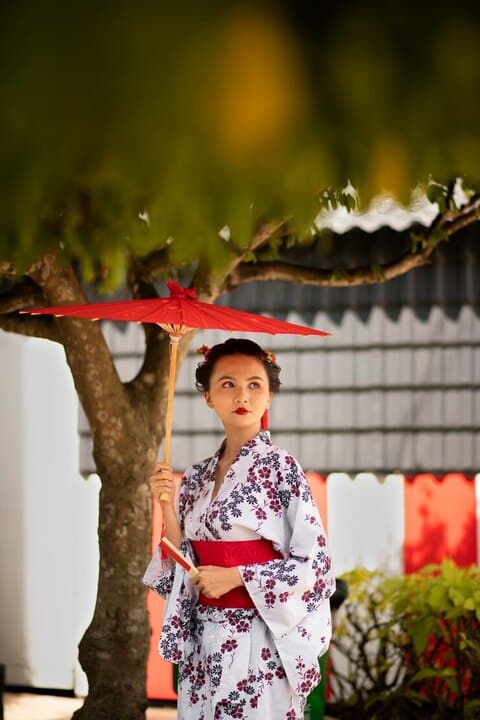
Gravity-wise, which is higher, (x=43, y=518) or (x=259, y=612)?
(x=43, y=518)

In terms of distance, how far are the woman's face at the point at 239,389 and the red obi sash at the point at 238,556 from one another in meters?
0.36

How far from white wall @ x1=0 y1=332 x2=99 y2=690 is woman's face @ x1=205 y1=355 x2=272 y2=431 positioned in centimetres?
278

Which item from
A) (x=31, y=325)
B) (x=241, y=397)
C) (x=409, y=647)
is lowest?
(x=409, y=647)

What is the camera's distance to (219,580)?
3.12 metres

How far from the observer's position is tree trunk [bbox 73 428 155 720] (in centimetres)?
417

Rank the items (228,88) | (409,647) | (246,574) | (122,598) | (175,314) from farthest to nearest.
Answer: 1. (409,647)
2. (122,598)
3. (175,314)
4. (246,574)
5. (228,88)

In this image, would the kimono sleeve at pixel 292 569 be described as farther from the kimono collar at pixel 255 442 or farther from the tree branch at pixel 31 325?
the tree branch at pixel 31 325

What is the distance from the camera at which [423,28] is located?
1.64ft

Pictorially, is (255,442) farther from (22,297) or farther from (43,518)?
(43,518)

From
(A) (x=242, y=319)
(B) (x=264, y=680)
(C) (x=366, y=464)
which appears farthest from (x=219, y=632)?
(C) (x=366, y=464)

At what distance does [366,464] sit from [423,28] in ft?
16.1

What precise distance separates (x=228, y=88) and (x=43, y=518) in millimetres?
5716

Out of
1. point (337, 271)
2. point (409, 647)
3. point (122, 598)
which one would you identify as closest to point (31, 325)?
point (122, 598)

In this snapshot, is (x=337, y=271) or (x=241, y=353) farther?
(x=337, y=271)
